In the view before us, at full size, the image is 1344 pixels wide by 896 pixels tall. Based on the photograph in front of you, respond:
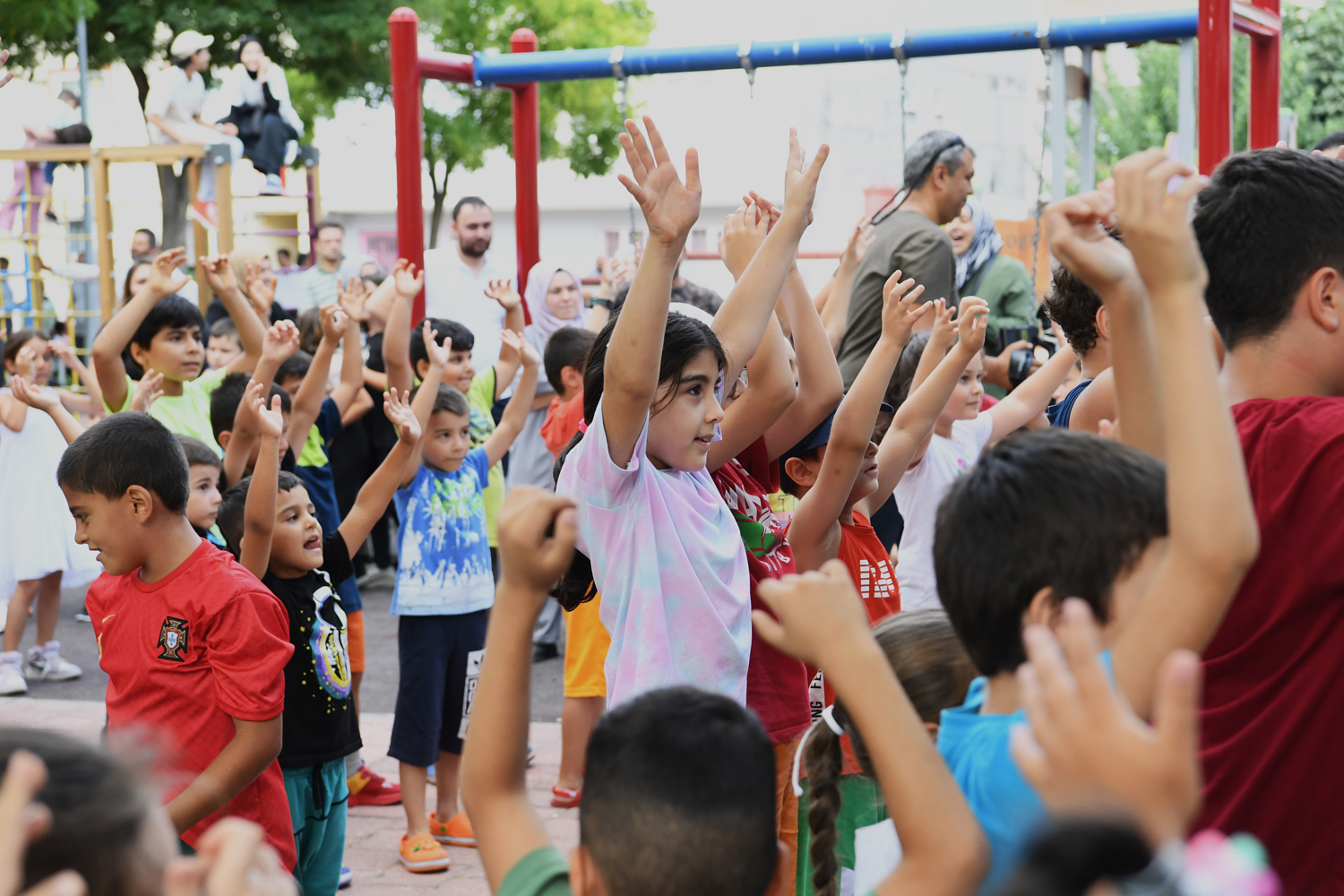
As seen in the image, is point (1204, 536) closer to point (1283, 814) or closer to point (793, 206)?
point (1283, 814)

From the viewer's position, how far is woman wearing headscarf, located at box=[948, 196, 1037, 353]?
658 centimetres

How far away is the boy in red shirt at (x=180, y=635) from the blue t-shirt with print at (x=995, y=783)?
1594 millimetres

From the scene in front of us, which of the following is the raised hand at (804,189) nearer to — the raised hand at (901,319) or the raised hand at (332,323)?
the raised hand at (901,319)

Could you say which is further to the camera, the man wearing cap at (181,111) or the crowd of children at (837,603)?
the man wearing cap at (181,111)

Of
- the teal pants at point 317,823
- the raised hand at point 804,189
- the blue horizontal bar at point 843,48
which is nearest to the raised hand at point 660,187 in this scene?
the raised hand at point 804,189

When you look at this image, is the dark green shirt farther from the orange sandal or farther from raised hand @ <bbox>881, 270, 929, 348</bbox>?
raised hand @ <bbox>881, 270, 929, 348</bbox>

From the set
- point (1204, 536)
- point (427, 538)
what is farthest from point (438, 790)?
point (1204, 536)

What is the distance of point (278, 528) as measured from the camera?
134 inches

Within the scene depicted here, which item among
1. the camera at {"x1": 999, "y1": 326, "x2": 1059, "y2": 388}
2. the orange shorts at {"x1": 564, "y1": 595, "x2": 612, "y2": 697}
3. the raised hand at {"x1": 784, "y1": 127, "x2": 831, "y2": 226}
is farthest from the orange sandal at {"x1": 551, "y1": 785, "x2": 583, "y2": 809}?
the raised hand at {"x1": 784, "y1": 127, "x2": 831, "y2": 226}

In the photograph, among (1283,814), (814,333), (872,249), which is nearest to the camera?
(1283,814)

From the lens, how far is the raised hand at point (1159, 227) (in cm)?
142

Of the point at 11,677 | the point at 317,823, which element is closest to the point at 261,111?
the point at 11,677

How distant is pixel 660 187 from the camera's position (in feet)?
7.32

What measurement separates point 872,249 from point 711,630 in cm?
321
